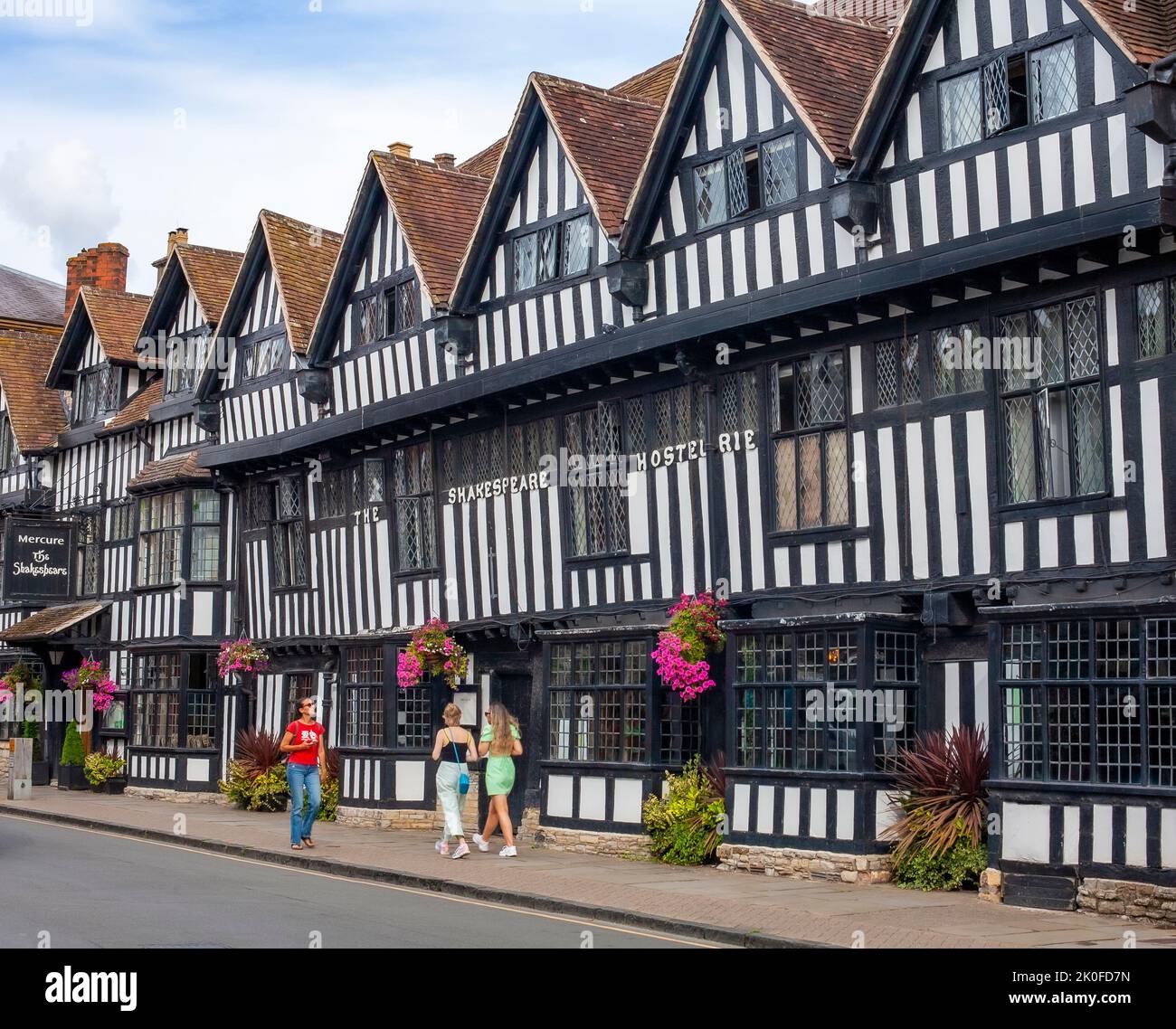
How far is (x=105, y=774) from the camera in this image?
31.5 m

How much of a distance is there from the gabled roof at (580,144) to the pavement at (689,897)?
7.68 m

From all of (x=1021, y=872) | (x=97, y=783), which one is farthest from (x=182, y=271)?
(x=1021, y=872)

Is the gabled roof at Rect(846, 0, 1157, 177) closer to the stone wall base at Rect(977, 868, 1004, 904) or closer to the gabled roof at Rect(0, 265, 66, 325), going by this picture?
the stone wall base at Rect(977, 868, 1004, 904)

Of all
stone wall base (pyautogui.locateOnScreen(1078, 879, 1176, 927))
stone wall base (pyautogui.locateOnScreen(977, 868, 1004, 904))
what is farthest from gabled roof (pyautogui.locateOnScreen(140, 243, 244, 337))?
stone wall base (pyautogui.locateOnScreen(1078, 879, 1176, 927))

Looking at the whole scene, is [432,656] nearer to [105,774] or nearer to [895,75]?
[895,75]

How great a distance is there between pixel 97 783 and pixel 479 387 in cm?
1476

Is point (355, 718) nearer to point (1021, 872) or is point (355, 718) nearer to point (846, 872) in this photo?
point (846, 872)

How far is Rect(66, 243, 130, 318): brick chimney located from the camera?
128 feet

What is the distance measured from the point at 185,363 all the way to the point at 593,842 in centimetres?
1511

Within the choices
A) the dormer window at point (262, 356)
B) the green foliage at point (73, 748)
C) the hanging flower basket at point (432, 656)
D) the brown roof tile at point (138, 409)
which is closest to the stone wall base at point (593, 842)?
the hanging flower basket at point (432, 656)

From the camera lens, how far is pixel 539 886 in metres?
15.4

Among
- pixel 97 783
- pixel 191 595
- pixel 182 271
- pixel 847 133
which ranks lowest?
pixel 97 783

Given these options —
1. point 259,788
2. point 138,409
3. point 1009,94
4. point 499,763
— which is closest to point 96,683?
point 138,409

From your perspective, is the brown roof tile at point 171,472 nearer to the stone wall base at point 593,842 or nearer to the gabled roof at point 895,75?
the stone wall base at point 593,842
